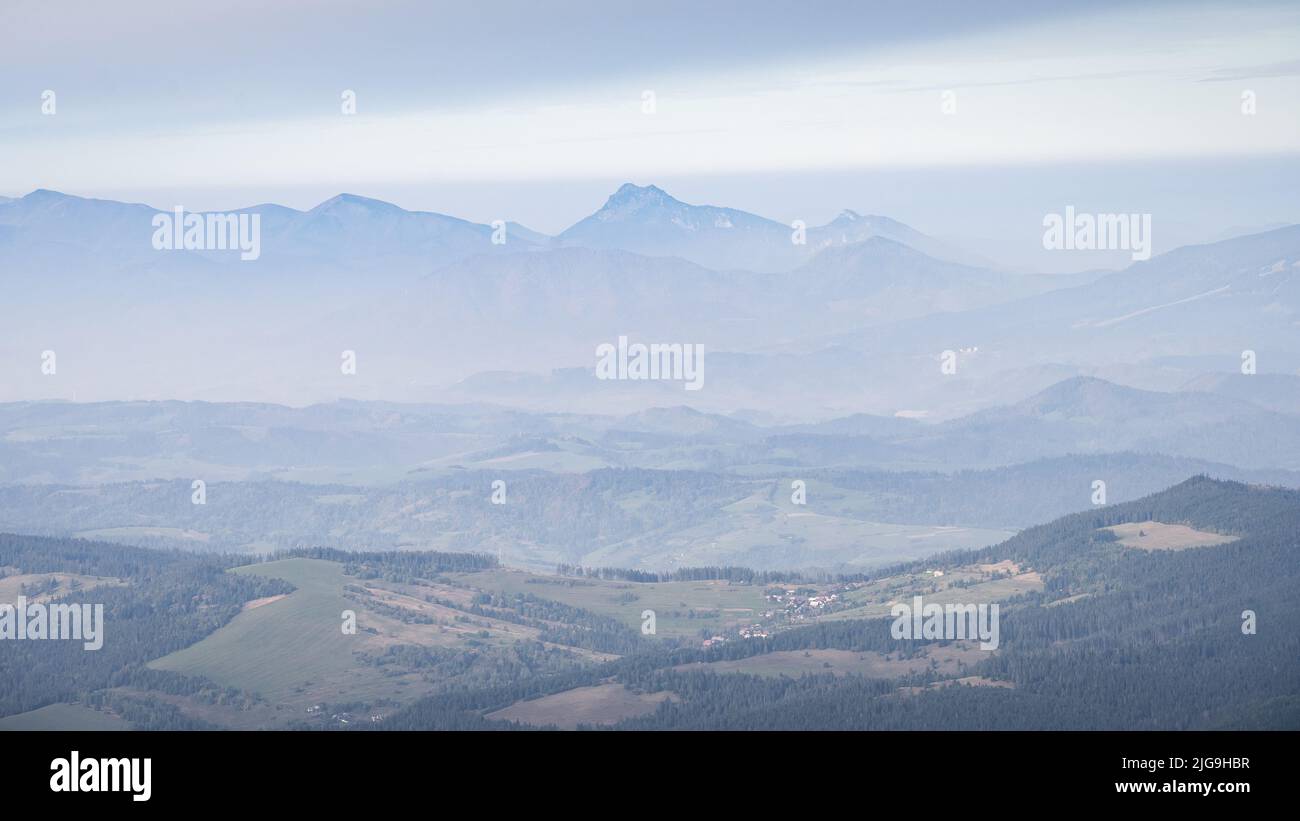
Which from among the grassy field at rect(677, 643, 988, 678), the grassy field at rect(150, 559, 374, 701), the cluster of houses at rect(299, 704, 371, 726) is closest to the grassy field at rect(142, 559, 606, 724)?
the grassy field at rect(150, 559, 374, 701)

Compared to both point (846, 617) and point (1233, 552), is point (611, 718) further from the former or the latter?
point (1233, 552)

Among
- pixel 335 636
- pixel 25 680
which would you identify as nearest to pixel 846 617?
pixel 335 636

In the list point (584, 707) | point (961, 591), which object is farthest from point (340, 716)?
point (961, 591)

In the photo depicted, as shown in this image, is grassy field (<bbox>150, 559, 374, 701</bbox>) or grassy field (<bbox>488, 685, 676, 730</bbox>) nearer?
grassy field (<bbox>488, 685, 676, 730</bbox>)

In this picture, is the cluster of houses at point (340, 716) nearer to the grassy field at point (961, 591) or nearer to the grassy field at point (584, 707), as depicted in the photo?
the grassy field at point (584, 707)

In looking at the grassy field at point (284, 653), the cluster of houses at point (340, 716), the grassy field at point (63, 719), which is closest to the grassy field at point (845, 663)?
the cluster of houses at point (340, 716)

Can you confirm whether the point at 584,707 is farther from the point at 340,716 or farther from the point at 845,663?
the point at 845,663

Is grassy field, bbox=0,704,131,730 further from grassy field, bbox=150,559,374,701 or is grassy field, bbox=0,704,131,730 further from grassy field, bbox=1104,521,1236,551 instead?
grassy field, bbox=1104,521,1236,551
